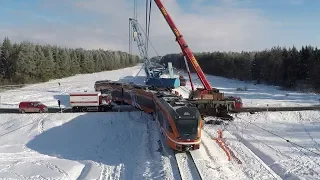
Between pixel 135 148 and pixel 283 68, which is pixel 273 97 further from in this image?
pixel 135 148

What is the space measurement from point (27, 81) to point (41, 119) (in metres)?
57.5

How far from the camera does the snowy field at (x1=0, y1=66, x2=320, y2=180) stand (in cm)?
2248

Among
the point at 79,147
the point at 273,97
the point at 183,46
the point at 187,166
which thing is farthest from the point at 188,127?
the point at 273,97

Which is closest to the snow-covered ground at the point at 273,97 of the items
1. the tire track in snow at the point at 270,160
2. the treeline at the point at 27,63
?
the tire track in snow at the point at 270,160

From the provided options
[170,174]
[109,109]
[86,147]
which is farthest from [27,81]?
[170,174]

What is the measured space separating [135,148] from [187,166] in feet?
25.6

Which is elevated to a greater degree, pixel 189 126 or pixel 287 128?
pixel 189 126

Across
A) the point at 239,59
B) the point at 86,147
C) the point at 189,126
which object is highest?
the point at 239,59

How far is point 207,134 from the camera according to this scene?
104 ft

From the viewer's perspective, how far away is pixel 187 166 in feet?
72.7

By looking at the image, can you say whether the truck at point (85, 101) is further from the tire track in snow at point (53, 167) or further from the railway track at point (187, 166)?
the railway track at point (187, 166)

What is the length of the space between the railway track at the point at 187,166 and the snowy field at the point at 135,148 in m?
0.38

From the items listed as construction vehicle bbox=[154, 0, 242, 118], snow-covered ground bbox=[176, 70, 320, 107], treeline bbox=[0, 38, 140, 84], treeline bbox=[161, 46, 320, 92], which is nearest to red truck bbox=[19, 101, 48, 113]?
construction vehicle bbox=[154, 0, 242, 118]

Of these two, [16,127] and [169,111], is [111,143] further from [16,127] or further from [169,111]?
[16,127]
